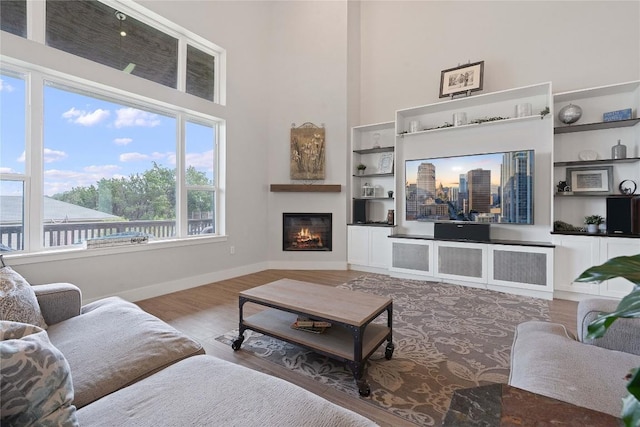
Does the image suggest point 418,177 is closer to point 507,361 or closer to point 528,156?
point 528,156

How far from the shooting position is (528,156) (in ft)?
12.1

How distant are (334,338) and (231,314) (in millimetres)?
1380

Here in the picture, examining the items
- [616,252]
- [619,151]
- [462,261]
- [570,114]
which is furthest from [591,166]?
[462,261]

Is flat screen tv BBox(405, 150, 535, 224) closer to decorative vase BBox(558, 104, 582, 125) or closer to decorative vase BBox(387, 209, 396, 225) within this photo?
decorative vase BBox(387, 209, 396, 225)

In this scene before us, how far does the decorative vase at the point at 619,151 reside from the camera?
3.31 metres

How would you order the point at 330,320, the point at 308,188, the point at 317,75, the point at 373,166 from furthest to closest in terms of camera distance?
1. the point at 373,166
2. the point at 317,75
3. the point at 308,188
4. the point at 330,320

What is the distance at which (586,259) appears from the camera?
327 cm

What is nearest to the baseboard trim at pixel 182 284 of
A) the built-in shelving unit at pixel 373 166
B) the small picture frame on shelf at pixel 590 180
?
the built-in shelving unit at pixel 373 166

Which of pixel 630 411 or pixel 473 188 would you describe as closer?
pixel 630 411

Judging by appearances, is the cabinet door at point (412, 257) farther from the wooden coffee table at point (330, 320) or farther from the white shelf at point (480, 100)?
the wooden coffee table at point (330, 320)

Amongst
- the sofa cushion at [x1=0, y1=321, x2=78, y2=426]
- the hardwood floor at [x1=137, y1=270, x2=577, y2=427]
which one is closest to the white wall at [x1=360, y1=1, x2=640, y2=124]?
the hardwood floor at [x1=137, y1=270, x2=577, y2=427]

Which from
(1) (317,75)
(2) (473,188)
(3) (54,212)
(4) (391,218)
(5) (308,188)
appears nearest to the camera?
(3) (54,212)

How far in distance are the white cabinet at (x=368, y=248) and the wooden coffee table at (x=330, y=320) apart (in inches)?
96.6

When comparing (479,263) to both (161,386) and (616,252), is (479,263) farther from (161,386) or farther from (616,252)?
(161,386)
